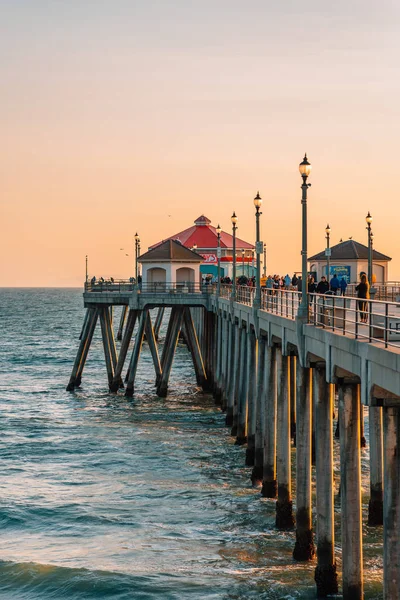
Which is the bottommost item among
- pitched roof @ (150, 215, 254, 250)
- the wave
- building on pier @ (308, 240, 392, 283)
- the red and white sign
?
the wave

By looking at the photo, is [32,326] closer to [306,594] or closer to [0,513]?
[0,513]

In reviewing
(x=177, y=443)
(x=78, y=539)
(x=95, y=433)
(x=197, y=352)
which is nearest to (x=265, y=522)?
(x=78, y=539)

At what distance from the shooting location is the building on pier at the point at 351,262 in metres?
50.2

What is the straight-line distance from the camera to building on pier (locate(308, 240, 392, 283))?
50.2m

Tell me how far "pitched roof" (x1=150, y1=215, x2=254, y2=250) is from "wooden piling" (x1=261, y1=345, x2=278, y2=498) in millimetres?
50906

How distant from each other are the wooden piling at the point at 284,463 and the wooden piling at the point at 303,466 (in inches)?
86.2

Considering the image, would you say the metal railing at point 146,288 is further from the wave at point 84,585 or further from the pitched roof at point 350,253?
the wave at point 84,585

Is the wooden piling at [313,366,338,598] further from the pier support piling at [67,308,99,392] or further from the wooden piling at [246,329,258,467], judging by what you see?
the pier support piling at [67,308,99,392]

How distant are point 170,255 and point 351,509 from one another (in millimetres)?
40550

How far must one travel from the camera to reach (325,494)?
17.3m

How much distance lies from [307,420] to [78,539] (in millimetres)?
6976

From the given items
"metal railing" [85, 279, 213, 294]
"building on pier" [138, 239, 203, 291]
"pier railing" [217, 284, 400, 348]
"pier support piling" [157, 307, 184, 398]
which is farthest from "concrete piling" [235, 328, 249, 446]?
"building on pier" [138, 239, 203, 291]

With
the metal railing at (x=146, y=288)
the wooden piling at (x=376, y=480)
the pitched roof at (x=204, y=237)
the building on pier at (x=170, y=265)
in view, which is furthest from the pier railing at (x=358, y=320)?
the pitched roof at (x=204, y=237)

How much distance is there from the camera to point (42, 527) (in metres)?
23.8
